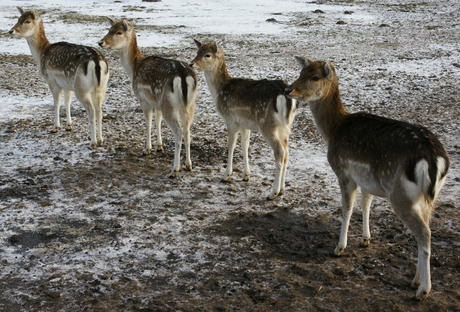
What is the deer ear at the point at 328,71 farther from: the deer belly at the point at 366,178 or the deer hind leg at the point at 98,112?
the deer hind leg at the point at 98,112

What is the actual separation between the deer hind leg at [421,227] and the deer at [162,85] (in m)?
3.43

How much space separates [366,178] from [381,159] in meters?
0.23

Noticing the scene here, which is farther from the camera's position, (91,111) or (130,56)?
(130,56)

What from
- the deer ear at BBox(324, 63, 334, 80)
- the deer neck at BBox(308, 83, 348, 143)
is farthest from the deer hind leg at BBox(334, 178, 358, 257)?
the deer ear at BBox(324, 63, 334, 80)

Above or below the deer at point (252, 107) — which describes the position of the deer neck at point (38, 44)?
above

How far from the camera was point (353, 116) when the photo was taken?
161 inches

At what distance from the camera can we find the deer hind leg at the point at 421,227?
3.12 metres

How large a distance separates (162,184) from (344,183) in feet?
8.75

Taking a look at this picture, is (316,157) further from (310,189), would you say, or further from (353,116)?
(353,116)

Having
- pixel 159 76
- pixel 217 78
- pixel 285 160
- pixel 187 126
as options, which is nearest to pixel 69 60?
pixel 159 76

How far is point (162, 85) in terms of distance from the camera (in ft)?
19.7

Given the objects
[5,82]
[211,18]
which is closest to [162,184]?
[5,82]

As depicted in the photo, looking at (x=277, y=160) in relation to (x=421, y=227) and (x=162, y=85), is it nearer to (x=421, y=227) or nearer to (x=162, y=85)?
(x=162, y=85)

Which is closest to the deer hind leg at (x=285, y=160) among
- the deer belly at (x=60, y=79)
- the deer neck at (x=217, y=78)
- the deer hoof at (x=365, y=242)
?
the deer neck at (x=217, y=78)
